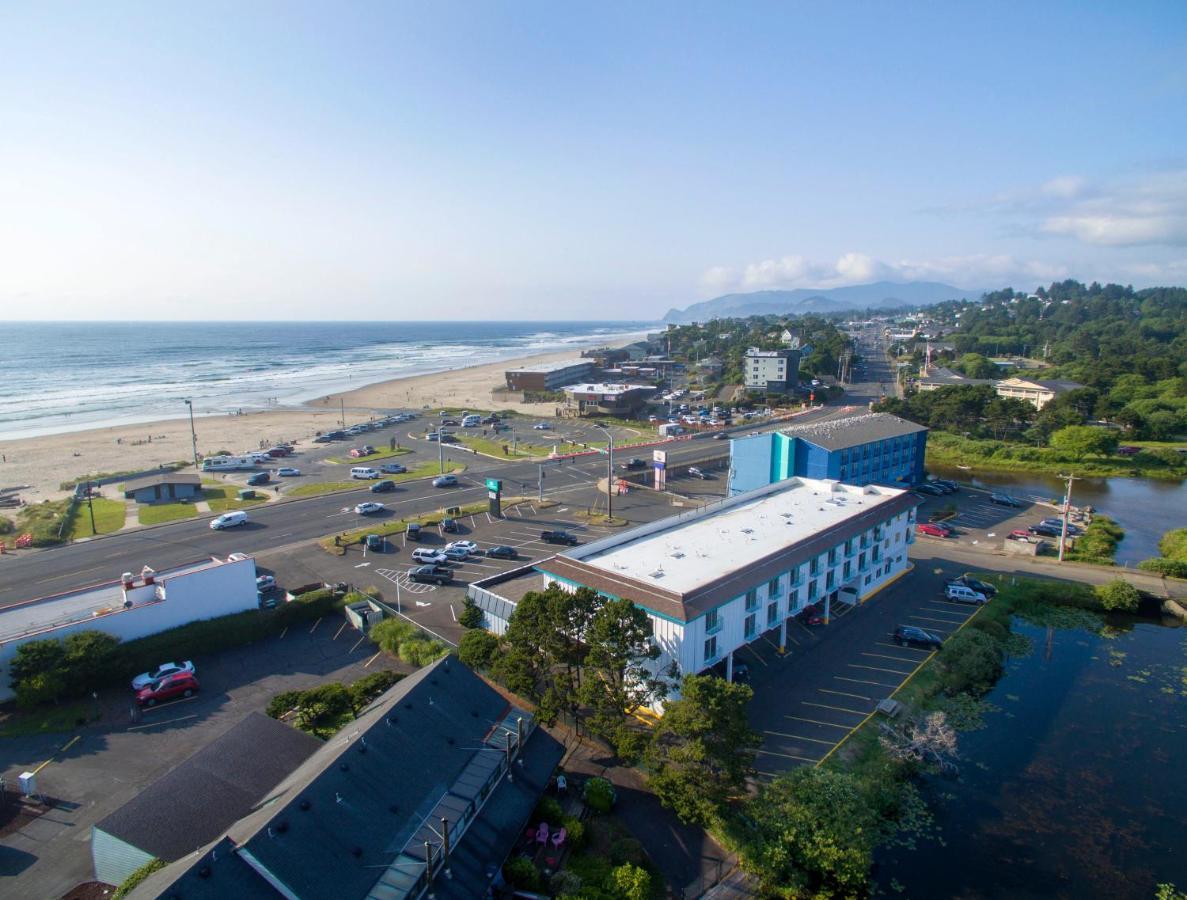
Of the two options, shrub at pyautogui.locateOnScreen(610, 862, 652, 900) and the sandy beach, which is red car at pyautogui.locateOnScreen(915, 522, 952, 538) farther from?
the sandy beach

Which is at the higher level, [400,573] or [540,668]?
[540,668]

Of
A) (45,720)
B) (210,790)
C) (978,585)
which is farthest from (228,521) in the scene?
(978,585)

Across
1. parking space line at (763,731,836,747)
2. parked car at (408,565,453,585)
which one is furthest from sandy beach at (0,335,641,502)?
parking space line at (763,731,836,747)

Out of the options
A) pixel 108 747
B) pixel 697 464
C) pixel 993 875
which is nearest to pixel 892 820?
pixel 993 875

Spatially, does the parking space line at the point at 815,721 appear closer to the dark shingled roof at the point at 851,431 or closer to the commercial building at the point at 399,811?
the commercial building at the point at 399,811

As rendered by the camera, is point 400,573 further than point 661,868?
Yes

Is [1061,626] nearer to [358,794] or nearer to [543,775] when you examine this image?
[543,775]

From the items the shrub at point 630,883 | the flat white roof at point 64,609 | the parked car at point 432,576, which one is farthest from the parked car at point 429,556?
the shrub at point 630,883
